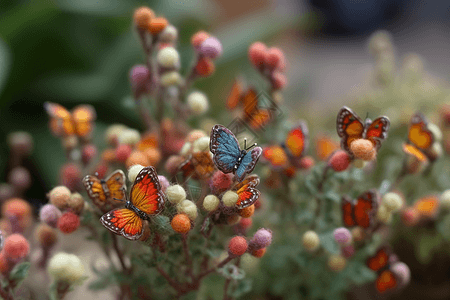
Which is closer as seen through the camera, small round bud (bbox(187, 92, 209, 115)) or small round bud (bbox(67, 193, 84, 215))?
small round bud (bbox(67, 193, 84, 215))

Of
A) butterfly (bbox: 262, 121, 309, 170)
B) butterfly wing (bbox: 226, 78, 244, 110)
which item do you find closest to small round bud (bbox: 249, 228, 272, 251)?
butterfly (bbox: 262, 121, 309, 170)

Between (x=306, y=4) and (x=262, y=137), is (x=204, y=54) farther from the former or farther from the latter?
(x=306, y=4)

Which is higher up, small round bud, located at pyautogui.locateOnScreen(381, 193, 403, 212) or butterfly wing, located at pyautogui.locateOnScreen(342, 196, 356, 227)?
small round bud, located at pyautogui.locateOnScreen(381, 193, 403, 212)

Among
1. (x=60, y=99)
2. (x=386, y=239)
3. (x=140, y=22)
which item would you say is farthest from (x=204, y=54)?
(x=60, y=99)

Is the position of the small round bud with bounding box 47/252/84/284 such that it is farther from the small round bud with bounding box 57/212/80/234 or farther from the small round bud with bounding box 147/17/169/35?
the small round bud with bounding box 147/17/169/35

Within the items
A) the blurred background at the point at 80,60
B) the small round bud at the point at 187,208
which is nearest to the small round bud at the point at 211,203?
the small round bud at the point at 187,208

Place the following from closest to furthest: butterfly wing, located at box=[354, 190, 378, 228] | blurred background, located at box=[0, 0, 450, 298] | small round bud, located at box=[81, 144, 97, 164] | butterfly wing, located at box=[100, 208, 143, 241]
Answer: butterfly wing, located at box=[100, 208, 143, 241], butterfly wing, located at box=[354, 190, 378, 228], small round bud, located at box=[81, 144, 97, 164], blurred background, located at box=[0, 0, 450, 298]
